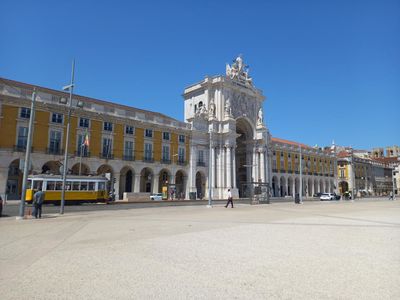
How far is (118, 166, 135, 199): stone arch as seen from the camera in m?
46.9

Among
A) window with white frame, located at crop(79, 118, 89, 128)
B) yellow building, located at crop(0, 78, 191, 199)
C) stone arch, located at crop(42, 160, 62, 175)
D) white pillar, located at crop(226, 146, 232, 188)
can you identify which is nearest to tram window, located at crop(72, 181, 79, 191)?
yellow building, located at crop(0, 78, 191, 199)

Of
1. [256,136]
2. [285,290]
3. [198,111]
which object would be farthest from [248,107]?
[285,290]

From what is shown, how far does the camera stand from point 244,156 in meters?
69.0

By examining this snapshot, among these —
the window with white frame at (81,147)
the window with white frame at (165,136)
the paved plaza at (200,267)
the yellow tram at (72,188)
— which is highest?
the window with white frame at (165,136)

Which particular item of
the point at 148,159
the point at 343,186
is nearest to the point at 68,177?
the point at 148,159

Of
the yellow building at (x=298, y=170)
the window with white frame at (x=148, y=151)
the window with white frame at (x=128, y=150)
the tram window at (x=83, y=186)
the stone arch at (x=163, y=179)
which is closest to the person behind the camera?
the tram window at (x=83, y=186)

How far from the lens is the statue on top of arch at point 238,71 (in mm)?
65438

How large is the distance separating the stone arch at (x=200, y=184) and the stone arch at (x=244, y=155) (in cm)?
1084

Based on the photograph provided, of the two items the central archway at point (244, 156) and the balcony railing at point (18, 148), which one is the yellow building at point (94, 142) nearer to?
the balcony railing at point (18, 148)

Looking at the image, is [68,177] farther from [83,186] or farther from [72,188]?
[83,186]

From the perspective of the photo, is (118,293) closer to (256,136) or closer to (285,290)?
(285,290)

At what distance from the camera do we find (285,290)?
4.66m

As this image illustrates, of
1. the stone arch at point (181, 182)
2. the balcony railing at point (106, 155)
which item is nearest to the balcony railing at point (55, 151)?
the balcony railing at point (106, 155)

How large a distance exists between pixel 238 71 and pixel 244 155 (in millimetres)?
19086
